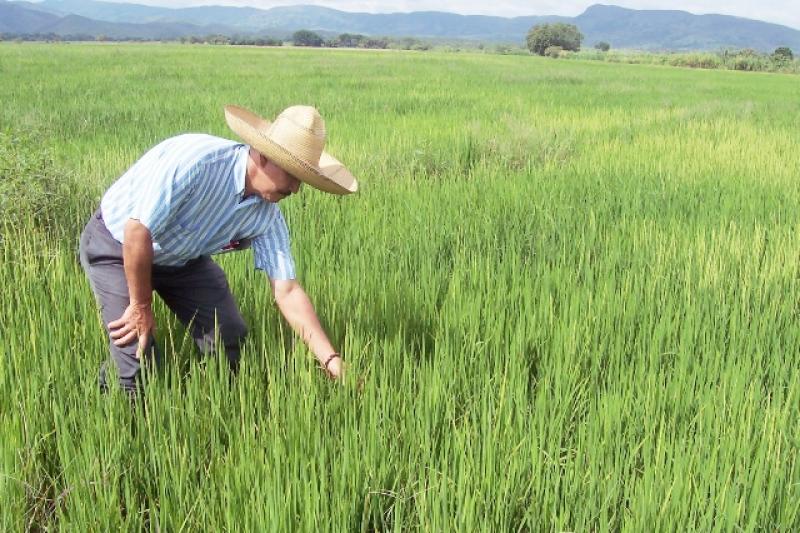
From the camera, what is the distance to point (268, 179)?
1739mm

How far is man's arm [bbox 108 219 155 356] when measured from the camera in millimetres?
1645

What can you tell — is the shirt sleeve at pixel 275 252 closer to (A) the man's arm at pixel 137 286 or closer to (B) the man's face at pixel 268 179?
(B) the man's face at pixel 268 179

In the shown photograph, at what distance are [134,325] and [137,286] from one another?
0.11m

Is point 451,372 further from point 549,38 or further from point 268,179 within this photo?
point 549,38

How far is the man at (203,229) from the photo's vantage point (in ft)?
5.42

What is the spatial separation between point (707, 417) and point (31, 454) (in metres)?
1.47

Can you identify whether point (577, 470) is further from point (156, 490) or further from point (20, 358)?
point (20, 358)

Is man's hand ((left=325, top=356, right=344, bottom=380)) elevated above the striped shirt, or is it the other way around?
the striped shirt

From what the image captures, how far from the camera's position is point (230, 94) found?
9797 mm

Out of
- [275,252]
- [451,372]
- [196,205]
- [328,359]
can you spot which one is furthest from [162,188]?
[451,372]

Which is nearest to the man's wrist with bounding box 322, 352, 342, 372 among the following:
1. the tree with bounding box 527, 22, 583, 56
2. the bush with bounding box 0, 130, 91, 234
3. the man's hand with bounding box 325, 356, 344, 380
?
the man's hand with bounding box 325, 356, 344, 380

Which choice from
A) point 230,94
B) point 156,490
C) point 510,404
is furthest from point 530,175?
point 230,94

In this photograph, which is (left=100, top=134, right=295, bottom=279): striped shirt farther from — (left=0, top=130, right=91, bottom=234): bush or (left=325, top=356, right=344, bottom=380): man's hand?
(left=0, top=130, right=91, bottom=234): bush

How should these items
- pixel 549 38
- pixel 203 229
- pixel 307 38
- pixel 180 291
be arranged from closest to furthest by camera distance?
pixel 203 229 < pixel 180 291 < pixel 549 38 < pixel 307 38
